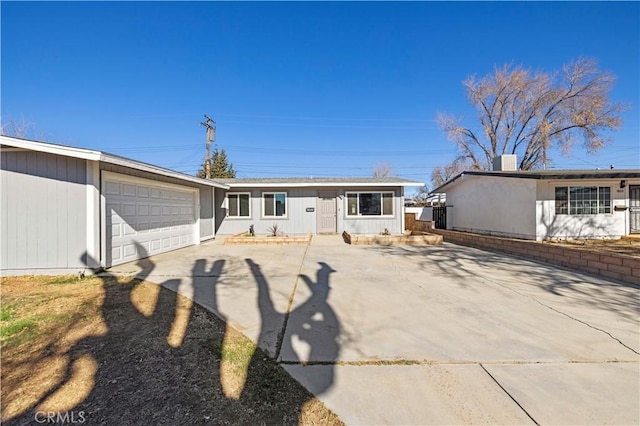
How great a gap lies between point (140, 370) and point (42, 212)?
556cm

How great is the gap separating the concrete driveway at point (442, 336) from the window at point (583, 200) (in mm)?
5515

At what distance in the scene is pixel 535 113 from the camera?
2258 centimetres

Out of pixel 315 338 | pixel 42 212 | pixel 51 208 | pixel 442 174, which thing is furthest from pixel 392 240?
pixel 442 174

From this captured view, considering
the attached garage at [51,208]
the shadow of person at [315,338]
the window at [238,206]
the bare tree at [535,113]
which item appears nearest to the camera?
the shadow of person at [315,338]

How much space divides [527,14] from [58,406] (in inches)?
612

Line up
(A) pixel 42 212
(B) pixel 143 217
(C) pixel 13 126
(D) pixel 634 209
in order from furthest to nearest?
(C) pixel 13 126 < (D) pixel 634 209 < (B) pixel 143 217 < (A) pixel 42 212

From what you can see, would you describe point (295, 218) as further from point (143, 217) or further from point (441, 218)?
point (441, 218)

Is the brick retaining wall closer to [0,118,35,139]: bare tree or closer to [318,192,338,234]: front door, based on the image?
[318,192,338,234]: front door

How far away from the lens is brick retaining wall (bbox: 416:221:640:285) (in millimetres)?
5555

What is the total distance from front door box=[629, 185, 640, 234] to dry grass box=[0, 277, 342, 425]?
1475 cm

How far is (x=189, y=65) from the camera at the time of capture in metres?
15.1

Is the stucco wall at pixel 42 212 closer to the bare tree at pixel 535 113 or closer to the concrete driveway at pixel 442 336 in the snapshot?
the concrete driveway at pixel 442 336

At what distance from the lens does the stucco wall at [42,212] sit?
5.84 metres

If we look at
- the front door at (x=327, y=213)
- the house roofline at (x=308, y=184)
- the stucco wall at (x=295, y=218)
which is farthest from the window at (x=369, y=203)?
the front door at (x=327, y=213)
